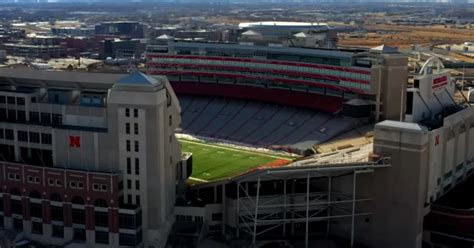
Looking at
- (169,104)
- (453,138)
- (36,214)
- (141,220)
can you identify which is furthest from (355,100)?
(36,214)

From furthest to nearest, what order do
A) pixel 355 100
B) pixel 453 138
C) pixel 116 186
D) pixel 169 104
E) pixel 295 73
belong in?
pixel 295 73 → pixel 355 100 → pixel 453 138 → pixel 169 104 → pixel 116 186

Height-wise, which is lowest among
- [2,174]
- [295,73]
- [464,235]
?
[464,235]

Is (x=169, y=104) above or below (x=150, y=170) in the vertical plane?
above

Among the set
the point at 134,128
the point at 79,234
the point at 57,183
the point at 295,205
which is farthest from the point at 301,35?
the point at 79,234

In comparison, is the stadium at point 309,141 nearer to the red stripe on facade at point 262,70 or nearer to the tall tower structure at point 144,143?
the red stripe on facade at point 262,70

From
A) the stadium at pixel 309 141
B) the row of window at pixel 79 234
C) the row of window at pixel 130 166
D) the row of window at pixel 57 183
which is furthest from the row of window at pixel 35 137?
the stadium at pixel 309 141

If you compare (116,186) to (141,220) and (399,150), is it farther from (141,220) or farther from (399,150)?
(399,150)
